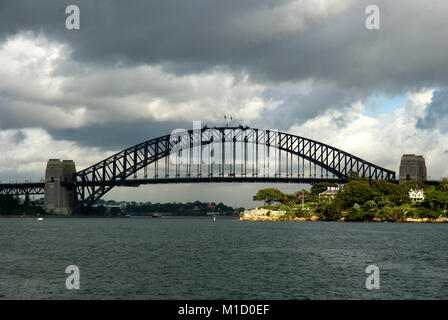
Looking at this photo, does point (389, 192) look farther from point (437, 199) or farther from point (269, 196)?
point (269, 196)

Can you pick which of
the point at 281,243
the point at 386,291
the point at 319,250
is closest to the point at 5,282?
the point at 386,291

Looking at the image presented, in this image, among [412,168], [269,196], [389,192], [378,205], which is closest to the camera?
[378,205]

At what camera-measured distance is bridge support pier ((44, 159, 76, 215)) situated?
190 m

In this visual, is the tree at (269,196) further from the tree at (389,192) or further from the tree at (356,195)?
the tree at (356,195)

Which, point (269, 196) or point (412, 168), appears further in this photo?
point (269, 196)

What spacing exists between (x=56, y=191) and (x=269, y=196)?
72686 millimetres

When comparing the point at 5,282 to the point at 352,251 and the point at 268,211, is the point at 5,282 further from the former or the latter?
the point at 268,211

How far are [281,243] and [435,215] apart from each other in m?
85.0

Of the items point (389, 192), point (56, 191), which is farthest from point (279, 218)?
point (56, 191)

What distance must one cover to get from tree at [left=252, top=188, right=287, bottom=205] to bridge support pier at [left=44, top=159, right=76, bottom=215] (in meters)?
64.6

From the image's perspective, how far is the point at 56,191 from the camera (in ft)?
624

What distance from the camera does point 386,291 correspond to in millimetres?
35938

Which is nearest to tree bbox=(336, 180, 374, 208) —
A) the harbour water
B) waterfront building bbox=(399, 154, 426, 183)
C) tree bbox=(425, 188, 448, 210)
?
tree bbox=(425, 188, 448, 210)

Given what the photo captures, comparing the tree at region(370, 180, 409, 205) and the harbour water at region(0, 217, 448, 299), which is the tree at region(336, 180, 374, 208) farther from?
the harbour water at region(0, 217, 448, 299)
